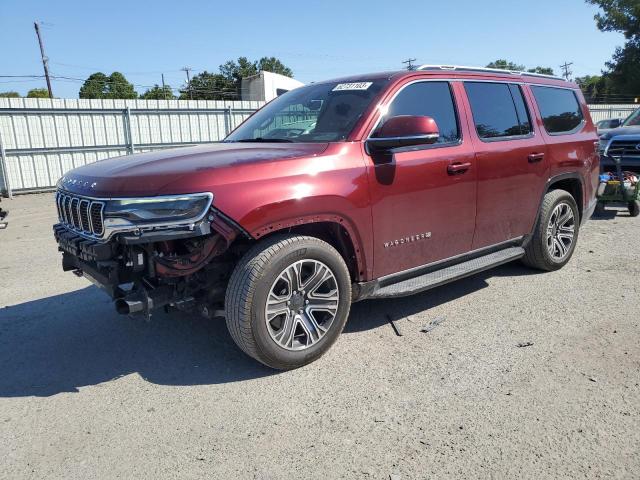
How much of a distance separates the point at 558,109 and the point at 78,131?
13.0m

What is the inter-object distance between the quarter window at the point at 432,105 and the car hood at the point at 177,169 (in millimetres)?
792

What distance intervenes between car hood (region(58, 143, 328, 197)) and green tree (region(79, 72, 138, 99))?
2792 inches

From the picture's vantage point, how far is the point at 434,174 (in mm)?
3967

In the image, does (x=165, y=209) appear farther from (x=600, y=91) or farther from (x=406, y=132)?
(x=600, y=91)

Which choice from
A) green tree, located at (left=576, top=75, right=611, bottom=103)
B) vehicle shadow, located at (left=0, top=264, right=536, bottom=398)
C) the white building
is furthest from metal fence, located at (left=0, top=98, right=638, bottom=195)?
green tree, located at (left=576, top=75, right=611, bottom=103)

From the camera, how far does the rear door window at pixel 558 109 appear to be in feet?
17.1

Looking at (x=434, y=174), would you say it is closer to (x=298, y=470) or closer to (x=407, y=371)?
(x=407, y=371)

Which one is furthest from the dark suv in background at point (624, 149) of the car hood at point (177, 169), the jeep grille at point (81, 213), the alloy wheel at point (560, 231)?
the jeep grille at point (81, 213)

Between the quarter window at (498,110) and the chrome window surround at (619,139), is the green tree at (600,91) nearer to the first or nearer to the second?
the chrome window surround at (619,139)

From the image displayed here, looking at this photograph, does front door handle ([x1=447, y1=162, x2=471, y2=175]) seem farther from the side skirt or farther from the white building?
the white building

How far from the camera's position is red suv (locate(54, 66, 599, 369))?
309cm

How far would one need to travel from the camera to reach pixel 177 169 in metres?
3.17

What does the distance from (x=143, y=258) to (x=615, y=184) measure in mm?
8243

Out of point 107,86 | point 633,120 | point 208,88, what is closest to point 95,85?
point 107,86
